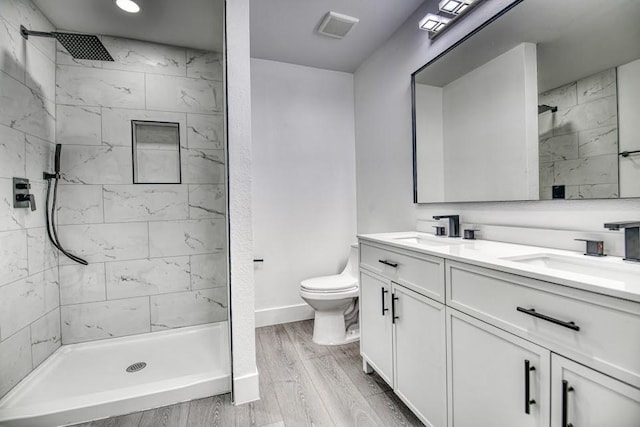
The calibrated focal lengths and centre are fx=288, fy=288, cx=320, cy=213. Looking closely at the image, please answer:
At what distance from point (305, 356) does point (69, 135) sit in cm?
239

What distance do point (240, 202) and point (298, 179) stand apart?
121 cm

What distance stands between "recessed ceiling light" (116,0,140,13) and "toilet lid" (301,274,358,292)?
7.37 feet

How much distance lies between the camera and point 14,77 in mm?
1673

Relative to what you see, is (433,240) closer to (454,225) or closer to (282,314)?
(454,225)

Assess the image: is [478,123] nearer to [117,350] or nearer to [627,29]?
[627,29]

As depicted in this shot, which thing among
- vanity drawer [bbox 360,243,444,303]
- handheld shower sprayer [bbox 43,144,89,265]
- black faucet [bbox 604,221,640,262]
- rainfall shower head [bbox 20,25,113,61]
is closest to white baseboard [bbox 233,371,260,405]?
vanity drawer [bbox 360,243,444,303]

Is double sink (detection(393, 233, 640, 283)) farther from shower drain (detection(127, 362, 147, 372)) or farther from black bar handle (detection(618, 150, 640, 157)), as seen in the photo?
shower drain (detection(127, 362, 147, 372))

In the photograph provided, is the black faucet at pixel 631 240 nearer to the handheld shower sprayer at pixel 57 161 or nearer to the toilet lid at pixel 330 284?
the toilet lid at pixel 330 284

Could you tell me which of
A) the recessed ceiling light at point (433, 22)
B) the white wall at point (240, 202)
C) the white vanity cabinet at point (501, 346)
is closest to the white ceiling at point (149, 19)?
the white wall at point (240, 202)

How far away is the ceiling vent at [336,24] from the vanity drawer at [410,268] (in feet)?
5.43

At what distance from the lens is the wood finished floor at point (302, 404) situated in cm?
146

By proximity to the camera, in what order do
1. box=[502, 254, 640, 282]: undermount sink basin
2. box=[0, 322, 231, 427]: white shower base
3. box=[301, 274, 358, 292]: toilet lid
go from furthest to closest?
box=[301, 274, 358, 292]: toilet lid < box=[0, 322, 231, 427]: white shower base < box=[502, 254, 640, 282]: undermount sink basin

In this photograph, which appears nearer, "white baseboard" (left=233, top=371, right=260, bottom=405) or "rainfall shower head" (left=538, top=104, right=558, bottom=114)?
"rainfall shower head" (left=538, top=104, right=558, bottom=114)

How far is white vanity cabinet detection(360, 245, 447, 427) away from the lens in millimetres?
1226
